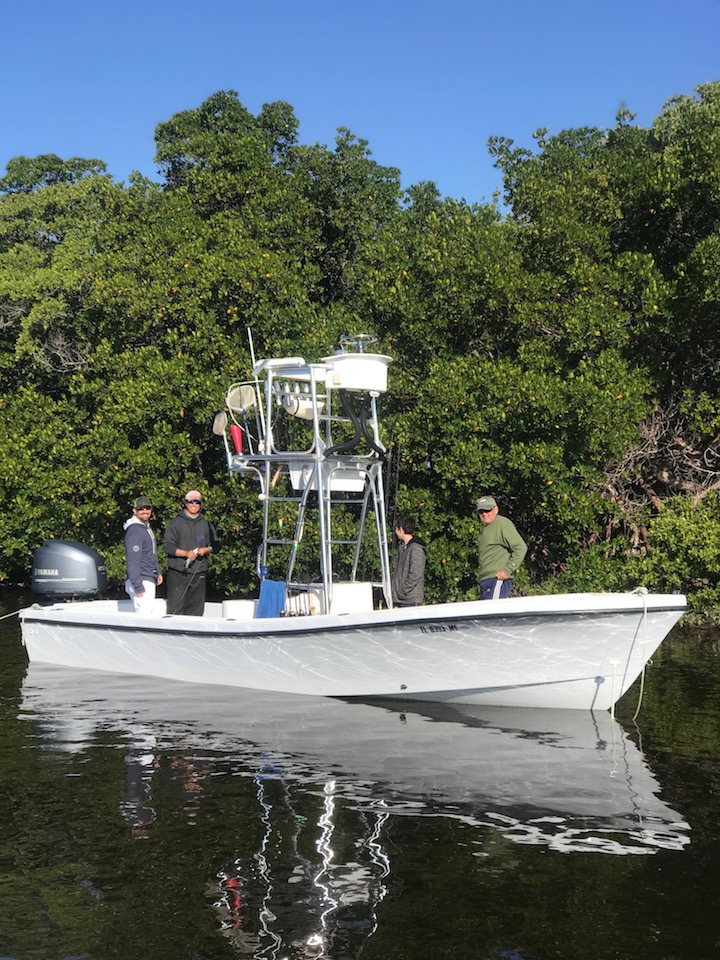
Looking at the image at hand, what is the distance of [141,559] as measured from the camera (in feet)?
37.7

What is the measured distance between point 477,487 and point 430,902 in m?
11.0

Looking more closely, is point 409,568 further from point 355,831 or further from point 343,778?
point 355,831

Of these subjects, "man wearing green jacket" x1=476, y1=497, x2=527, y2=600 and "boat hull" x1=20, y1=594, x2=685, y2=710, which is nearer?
"boat hull" x1=20, y1=594, x2=685, y2=710

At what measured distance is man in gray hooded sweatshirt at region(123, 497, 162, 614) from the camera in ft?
37.4

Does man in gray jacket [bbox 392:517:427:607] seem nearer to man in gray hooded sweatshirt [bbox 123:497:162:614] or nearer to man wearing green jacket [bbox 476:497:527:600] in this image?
man wearing green jacket [bbox 476:497:527:600]

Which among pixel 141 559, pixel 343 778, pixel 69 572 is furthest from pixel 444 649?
pixel 69 572

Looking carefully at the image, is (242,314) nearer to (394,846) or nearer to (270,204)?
(270,204)

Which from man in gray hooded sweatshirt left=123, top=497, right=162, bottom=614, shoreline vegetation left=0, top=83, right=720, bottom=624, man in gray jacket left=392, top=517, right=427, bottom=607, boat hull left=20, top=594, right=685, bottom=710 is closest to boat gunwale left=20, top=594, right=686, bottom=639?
boat hull left=20, top=594, right=685, bottom=710

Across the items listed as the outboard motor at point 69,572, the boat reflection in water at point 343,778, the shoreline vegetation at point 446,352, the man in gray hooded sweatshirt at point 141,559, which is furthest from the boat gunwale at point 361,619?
the shoreline vegetation at point 446,352

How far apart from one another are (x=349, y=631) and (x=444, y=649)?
2.87 ft

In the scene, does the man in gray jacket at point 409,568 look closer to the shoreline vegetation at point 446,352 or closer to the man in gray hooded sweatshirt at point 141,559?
the man in gray hooded sweatshirt at point 141,559

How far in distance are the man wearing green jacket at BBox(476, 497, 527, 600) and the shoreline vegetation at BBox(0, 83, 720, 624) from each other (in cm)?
381

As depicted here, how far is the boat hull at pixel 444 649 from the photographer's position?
870 centimetres

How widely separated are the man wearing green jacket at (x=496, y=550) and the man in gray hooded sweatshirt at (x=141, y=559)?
11.9ft
